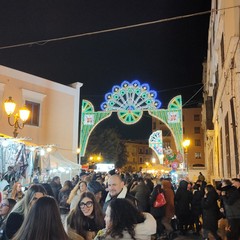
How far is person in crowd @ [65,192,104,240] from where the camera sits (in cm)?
481

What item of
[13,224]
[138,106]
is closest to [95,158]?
[138,106]

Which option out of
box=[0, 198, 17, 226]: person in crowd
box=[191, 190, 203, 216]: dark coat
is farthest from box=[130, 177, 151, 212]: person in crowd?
box=[0, 198, 17, 226]: person in crowd

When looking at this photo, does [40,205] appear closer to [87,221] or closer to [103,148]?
[87,221]

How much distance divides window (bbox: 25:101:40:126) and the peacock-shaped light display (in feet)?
18.1

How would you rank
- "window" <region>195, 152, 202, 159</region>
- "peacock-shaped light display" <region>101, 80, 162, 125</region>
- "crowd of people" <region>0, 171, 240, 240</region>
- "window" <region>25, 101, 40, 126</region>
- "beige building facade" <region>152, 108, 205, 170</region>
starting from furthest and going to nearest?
"beige building facade" <region>152, 108, 205, 170</region> < "window" <region>195, 152, 202, 159</region> < "peacock-shaped light display" <region>101, 80, 162, 125</region> < "window" <region>25, 101, 40, 126</region> < "crowd of people" <region>0, 171, 240, 240</region>

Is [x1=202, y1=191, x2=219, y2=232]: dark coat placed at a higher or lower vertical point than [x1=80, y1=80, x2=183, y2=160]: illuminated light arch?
lower

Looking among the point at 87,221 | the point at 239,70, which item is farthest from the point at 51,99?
the point at 87,221

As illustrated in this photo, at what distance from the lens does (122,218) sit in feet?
11.6

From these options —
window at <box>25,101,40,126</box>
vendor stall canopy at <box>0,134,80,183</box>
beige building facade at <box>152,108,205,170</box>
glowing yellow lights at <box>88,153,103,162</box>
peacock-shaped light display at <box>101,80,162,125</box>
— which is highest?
beige building facade at <box>152,108,205,170</box>

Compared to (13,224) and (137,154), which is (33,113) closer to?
(13,224)

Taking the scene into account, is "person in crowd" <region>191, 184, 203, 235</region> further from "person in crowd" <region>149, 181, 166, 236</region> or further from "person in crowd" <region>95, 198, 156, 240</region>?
"person in crowd" <region>95, 198, 156, 240</region>

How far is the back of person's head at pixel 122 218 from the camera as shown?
350 cm

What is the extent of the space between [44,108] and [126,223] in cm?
2003

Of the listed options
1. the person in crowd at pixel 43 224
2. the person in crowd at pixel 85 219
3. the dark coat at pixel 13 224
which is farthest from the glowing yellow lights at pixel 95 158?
the person in crowd at pixel 43 224
